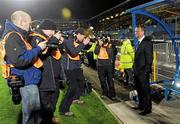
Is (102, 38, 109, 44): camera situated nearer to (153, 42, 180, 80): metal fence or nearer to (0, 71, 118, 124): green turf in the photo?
(0, 71, 118, 124): green turf

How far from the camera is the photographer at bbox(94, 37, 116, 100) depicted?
918 cm

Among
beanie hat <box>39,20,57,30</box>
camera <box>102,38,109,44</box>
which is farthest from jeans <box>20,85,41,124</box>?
camera <box>102,38,109,44</box>

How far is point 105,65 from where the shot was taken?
924 cm

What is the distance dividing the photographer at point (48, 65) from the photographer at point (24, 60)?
0.42 m

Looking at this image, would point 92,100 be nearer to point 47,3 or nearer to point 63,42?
point 63,42

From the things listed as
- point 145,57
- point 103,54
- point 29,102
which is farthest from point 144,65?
point 29,102

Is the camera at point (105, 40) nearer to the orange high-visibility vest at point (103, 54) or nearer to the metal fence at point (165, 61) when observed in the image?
the orange high-visibility vest at point (103, 54)

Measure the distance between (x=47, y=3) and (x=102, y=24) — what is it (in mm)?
17112

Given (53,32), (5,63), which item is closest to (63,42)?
(53,32)

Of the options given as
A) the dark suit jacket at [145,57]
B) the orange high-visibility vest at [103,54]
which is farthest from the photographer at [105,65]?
the dark suit jacket at [145,57]

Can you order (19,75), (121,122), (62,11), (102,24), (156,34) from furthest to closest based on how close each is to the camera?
(62,11)
(102,24)
(156,34)
(121,122)
(19,75)

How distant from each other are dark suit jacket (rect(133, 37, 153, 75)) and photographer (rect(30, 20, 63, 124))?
7.38 ft

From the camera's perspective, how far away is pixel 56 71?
230 inches

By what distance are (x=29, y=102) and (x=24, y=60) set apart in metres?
0.69
